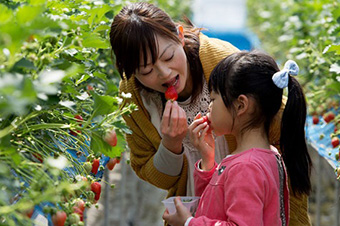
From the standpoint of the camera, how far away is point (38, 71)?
1613 mm

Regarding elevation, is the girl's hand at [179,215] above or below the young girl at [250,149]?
below

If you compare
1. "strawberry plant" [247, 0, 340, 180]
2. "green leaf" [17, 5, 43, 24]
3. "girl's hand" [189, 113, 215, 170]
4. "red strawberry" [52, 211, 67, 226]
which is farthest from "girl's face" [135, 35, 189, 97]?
"green leaf" [17, 5, 43, 24]

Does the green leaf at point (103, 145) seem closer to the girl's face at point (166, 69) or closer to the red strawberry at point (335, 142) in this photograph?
the girl's face at point (166, 69)

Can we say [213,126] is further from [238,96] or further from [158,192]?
[158,192]

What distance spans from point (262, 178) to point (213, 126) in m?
0.28

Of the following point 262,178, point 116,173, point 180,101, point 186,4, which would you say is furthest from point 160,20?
point 186,4

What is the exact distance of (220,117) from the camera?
7.36 feet

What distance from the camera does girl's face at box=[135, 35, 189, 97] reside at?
245 cm

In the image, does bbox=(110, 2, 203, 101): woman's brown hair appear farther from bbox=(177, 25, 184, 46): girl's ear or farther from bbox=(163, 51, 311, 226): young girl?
bbox=(163, 51, 311, 226): young girl

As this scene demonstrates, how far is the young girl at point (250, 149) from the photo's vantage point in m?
A: 2.07

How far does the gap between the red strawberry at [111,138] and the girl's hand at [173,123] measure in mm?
696

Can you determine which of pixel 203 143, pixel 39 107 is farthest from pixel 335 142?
pixel 39 107

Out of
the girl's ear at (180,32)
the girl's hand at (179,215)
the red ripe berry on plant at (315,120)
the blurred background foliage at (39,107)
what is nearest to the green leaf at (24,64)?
the blurred background foliage at (39,107)

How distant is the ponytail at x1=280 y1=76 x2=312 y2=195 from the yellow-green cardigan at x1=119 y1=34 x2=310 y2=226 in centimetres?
15
